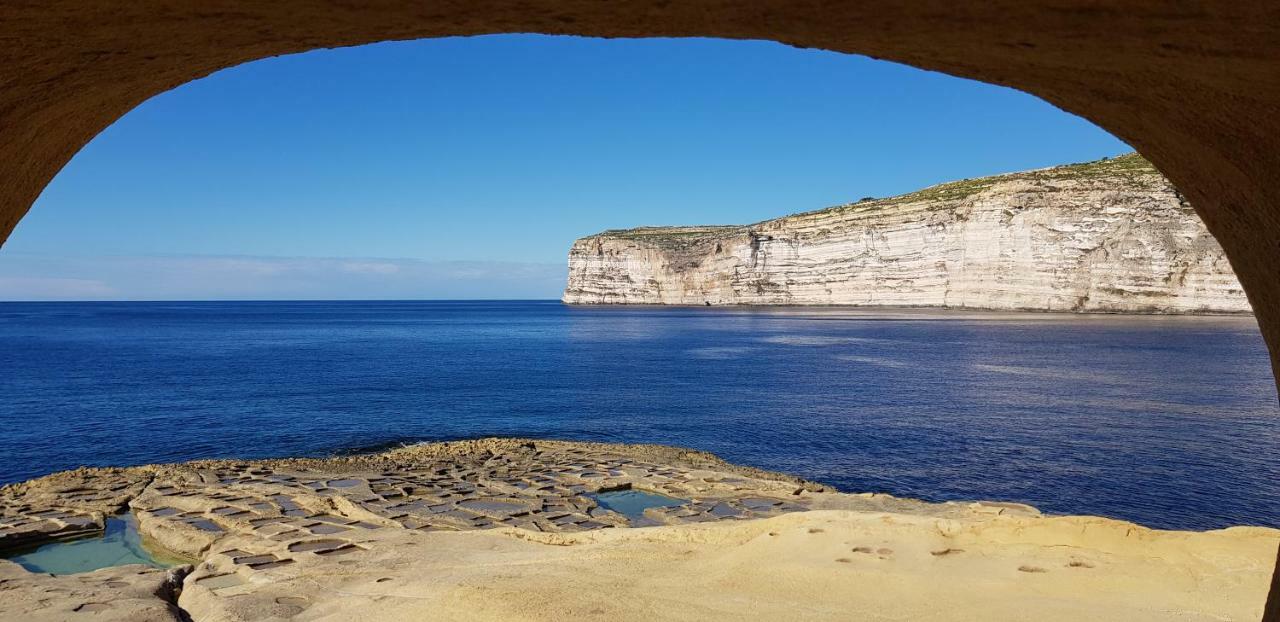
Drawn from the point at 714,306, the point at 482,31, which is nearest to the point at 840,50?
the point at 482,31

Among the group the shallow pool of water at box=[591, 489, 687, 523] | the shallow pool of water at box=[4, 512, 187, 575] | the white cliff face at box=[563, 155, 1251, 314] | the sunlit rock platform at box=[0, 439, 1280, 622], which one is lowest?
the shallow pool of water at box=[4, 512, 187, 575]

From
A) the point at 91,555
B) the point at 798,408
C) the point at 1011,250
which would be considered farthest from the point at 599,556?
the point at 1011,250

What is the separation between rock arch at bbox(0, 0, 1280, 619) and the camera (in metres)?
2.91

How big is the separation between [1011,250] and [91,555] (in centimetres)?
9006

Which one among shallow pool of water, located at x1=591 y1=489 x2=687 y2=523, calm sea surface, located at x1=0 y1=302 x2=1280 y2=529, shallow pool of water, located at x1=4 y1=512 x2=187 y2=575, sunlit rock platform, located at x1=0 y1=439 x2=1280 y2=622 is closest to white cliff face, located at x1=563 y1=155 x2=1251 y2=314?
calm sea surface, located at x1=0 y1=302 x2=1280 y2=529

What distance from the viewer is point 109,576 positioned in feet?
44.6

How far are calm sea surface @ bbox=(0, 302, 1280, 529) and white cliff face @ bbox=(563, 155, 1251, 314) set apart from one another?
8.89 meters

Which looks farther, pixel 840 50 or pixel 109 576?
pixel 109 576

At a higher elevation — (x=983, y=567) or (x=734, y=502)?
(x=983, y=567)

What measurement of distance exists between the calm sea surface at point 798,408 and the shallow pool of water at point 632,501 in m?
5.99

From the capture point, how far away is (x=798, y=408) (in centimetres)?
3691

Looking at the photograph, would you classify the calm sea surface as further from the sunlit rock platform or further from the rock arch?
the rock arch

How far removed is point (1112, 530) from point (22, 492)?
85.1 feet

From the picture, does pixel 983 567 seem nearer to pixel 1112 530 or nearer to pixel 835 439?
pixel 1112 530
